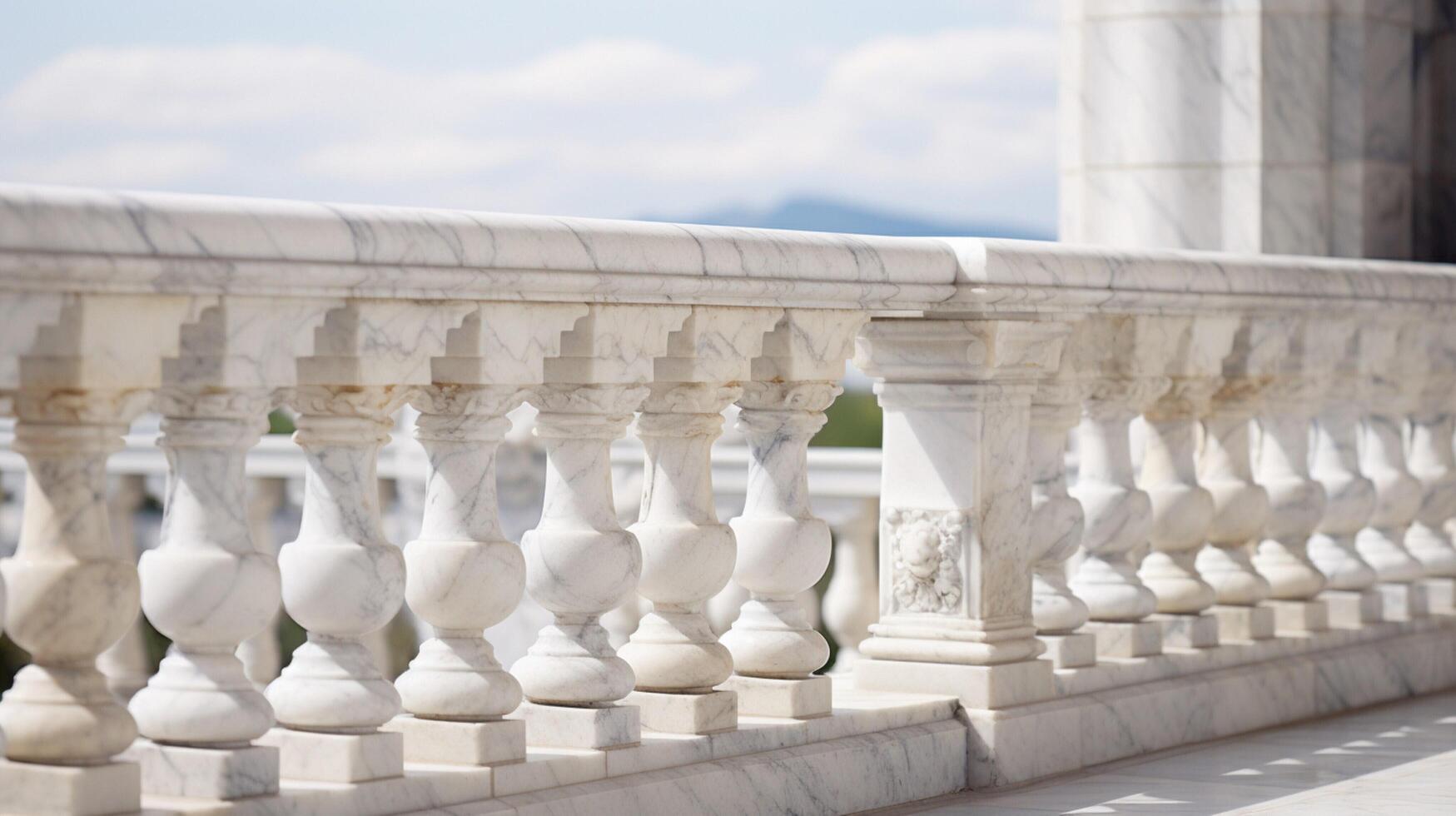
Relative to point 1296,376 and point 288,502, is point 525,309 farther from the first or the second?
point 288,502

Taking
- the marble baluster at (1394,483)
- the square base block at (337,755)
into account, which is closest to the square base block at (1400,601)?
the marble baluster at (1394,483)

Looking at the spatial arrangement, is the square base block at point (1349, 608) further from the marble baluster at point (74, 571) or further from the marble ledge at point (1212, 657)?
the marble baluster at point (74, 571)

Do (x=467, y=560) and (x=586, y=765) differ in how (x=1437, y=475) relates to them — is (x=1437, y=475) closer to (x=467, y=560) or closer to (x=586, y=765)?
(x=586, y=765)

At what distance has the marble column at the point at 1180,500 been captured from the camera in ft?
21.8

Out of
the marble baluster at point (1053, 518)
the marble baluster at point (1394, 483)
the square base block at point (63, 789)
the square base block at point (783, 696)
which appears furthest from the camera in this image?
the marble baluster at point (1394, 483)

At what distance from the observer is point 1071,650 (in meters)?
6.12

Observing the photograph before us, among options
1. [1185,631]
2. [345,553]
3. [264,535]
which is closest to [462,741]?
[345,553]

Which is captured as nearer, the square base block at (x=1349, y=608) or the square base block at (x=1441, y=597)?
the square base block at (x=1349, y=608)

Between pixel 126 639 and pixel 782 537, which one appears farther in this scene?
pixel 126 639

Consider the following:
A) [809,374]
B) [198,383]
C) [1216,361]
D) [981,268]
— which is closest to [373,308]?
[198,383]

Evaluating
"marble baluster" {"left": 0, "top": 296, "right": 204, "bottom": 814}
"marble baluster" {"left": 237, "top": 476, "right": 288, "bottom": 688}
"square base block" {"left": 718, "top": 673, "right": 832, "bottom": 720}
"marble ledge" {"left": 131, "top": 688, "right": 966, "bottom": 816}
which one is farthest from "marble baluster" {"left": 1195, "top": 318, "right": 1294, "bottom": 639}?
"marble baluster" {"left": 237, "top": 476, "right": 288, "bottom": 688}

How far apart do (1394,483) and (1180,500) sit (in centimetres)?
163

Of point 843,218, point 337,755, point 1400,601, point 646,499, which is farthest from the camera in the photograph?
point 843,218

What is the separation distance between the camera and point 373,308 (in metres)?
4.09
